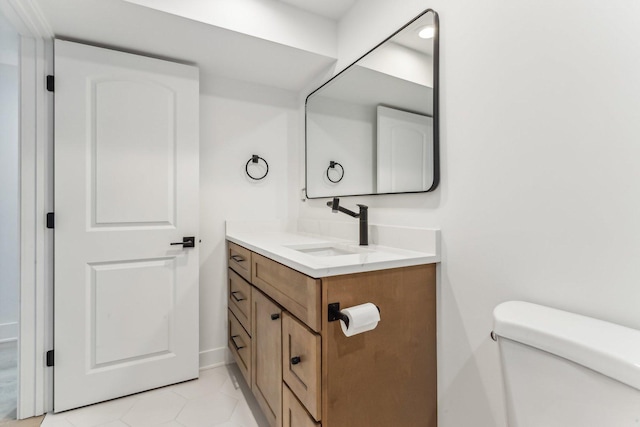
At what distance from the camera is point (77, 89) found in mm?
1656

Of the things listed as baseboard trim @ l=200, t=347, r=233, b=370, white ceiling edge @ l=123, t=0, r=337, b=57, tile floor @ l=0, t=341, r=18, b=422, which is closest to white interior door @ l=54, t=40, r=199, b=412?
baseboard trim @ l=200, t=347, r=233, b=370

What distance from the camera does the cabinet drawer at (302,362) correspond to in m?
0.98

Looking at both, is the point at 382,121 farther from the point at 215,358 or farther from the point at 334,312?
the point at 215,358

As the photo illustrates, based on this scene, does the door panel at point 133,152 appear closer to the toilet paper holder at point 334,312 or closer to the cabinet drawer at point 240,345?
the cabinet drawer at point 240,345

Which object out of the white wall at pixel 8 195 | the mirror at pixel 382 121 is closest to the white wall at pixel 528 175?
the mirror at pixel 382 121

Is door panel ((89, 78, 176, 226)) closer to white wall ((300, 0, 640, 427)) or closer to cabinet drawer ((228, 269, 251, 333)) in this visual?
cabinet drawer ((228, 269, 251, 333))

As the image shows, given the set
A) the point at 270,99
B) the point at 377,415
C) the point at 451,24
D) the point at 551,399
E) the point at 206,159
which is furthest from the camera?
the point at 270,99

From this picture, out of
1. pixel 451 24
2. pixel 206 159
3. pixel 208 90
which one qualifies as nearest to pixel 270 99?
pixel 208 90

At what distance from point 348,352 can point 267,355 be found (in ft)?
1.66

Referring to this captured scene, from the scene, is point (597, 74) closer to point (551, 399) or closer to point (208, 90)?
point (551, 399)

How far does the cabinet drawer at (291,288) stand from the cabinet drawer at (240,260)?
0.16m

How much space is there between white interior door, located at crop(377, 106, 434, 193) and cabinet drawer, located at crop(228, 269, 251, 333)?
2.98 feet

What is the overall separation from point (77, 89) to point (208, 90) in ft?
2.37

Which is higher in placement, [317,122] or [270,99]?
[270,99]
